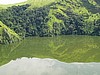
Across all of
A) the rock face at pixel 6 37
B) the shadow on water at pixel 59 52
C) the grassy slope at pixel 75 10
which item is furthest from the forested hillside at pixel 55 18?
the shadow on water at pixel 59 52

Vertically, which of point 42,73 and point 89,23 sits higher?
point 42,73

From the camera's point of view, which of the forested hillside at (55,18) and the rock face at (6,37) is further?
the forested hillside at (55,18)

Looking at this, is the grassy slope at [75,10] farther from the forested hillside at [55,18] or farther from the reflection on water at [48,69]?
the reflection on water at [48,69]

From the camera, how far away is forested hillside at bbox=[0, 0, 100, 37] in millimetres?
150250

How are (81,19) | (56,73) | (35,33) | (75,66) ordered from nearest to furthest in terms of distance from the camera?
1. (56,73)
2. (75,66)
3. (35,33)
4. (81,19)

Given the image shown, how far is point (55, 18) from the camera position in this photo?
16150cm

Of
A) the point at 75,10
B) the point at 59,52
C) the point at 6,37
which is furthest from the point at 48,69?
the point at 75,10

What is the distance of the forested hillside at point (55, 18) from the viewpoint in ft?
493

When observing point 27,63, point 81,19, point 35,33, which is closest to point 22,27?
point 35,33

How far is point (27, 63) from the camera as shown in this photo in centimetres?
3028

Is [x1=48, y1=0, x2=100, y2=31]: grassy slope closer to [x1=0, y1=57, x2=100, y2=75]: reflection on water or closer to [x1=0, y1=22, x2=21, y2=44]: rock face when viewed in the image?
[x1=0, y1=22, x2=21, y2=44]: rock face

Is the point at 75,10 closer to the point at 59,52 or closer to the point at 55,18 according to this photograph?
the point at 55,18

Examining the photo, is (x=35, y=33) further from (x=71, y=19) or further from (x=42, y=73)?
(x=42, y=73)

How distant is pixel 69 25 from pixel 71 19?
4952mm
